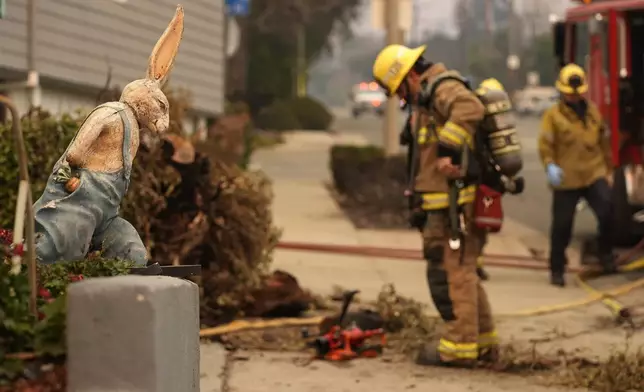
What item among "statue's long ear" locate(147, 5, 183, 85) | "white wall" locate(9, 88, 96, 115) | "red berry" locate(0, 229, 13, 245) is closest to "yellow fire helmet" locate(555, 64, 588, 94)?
"white wall" locate(9, 88, 96, 115)

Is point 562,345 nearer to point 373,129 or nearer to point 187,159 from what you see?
point 187,159

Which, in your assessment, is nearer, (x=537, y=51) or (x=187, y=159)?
(x=187, y=159)

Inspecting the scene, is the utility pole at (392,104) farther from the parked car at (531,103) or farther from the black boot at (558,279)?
the parked car at (531,103)

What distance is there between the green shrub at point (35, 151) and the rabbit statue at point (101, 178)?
2.82 metres

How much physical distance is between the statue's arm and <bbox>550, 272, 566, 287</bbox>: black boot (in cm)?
668

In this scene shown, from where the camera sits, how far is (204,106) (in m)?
16.7

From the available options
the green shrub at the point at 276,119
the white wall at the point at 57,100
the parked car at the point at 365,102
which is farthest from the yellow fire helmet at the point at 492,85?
the parked car at the point at 365,102

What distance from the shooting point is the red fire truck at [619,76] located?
13.4m

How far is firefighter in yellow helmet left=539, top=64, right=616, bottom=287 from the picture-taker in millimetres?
11281

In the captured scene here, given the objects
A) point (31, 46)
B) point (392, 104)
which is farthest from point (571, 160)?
point (392, 104)

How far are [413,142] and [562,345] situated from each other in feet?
5.43

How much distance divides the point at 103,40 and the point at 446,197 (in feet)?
22.9

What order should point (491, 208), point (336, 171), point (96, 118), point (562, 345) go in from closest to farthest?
point (96, 118) < point (491, 208) < point (562, 345) < point (336, 171)

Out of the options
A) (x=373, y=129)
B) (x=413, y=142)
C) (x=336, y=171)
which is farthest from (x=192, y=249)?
(x=373, y=129)
